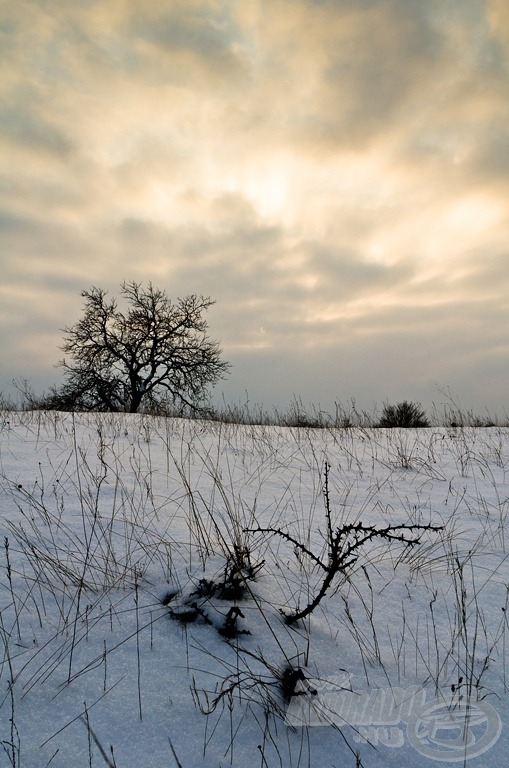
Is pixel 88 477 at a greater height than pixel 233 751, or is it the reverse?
pixel 88 477

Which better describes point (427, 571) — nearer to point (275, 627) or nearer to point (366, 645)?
point (366, 645)

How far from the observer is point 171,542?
2.51 metres

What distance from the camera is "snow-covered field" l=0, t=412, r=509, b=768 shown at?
4.45ft

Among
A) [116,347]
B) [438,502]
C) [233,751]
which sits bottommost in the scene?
[233,751]

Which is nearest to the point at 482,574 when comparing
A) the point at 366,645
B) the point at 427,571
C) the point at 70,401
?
the point at 427,571

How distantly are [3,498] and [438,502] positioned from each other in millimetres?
3371

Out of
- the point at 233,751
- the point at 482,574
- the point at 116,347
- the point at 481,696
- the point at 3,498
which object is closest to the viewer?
the point at 233,751

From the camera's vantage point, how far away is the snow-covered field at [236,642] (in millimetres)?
1356

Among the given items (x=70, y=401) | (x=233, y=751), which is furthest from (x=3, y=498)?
(x=70, y=401)

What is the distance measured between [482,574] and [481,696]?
41.3 inches

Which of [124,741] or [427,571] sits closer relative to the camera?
[124,741]

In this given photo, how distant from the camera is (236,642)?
1754 millimetres

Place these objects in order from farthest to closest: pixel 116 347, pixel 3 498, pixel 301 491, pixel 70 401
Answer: pixel 116 347 → pixel 70 401 → pixel 301 491 → pixel 3 498

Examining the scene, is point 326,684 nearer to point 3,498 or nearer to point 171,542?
point 171,542
